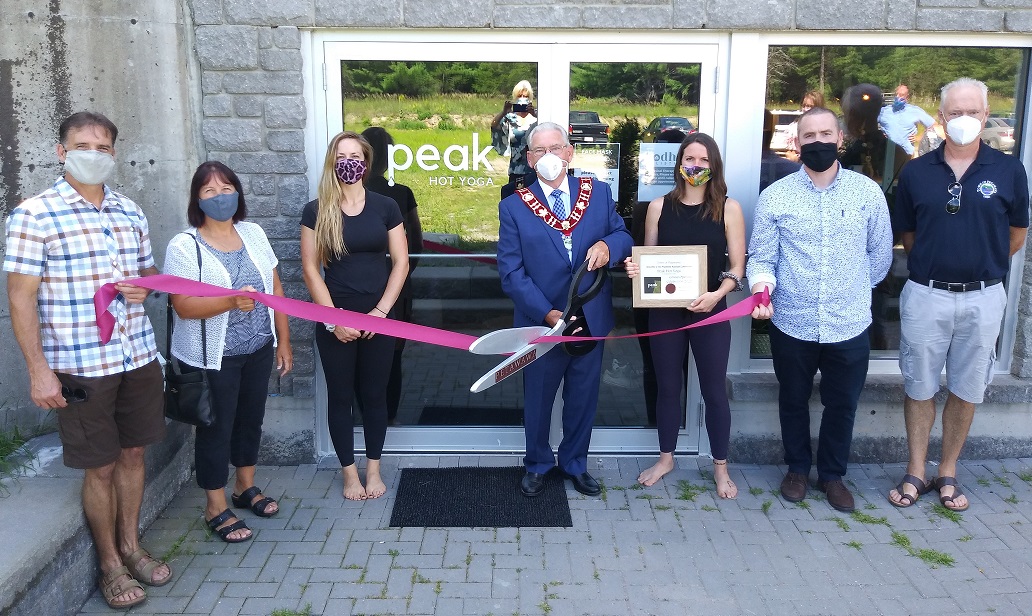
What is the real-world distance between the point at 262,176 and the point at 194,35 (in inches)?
33.4

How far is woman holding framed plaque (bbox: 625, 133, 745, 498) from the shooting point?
4367mm

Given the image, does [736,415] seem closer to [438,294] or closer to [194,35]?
[438,294]

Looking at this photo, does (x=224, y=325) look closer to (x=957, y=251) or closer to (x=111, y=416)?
(x=111, y=416)

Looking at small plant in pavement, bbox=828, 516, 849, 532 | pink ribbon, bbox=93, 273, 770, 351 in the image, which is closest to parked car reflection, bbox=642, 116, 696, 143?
pink ribbon, bbox=93, 273, 770, 351

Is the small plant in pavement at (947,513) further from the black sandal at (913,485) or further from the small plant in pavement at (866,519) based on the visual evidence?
the small plant in pavement at (866,519)

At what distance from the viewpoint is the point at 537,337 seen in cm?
421

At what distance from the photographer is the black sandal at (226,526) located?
411 cm

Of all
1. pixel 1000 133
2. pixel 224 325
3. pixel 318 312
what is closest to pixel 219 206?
pixel 224 325

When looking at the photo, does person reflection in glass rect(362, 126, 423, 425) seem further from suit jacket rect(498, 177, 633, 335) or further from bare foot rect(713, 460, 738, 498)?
bare foot rect(713, 460, 738, 498)

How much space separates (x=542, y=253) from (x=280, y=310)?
1366 mm

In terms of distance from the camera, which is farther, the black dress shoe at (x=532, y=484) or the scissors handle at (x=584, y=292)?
the black dress shoe at (x=532, y=484)

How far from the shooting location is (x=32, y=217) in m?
3.21

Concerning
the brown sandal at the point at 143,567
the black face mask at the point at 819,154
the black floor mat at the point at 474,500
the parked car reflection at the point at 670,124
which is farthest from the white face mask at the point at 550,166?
the brown sandal at the point at 143,567

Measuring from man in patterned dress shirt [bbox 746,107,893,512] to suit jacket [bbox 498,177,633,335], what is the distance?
824mm
